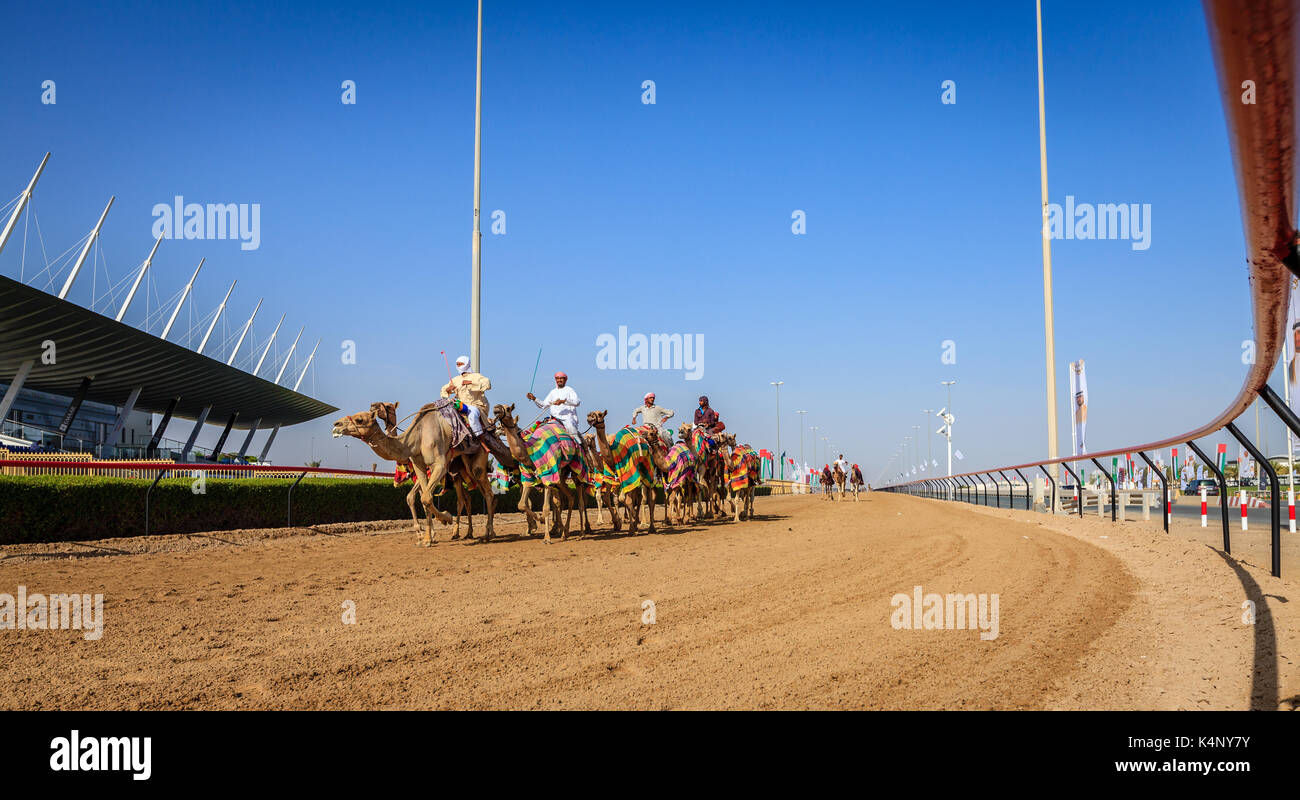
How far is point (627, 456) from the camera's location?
51.4 ft

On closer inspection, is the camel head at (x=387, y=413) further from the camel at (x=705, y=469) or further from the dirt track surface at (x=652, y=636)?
the camel at (x=705, y=469)

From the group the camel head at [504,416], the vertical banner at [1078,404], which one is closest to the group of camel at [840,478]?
the vertical banner at [1078,404]

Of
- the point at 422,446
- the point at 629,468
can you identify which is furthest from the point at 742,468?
the point at 422,446

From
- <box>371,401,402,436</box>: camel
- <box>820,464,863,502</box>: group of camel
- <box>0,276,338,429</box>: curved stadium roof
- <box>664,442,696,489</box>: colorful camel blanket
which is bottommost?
<box>820,464,863,502</box>: group of camel

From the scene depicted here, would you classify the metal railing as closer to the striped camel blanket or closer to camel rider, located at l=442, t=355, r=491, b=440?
camel rider, located at l=442, t=355, r=491, b=440

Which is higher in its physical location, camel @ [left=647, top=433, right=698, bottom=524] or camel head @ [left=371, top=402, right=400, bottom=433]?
camel head @ [left=371, top=402, right=400, bottom=433]

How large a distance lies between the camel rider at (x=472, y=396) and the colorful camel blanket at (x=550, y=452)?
80 centimetres

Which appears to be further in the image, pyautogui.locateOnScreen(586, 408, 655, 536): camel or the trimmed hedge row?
pyautogui.locateOnScreen(586, 408, 655, 536): camel

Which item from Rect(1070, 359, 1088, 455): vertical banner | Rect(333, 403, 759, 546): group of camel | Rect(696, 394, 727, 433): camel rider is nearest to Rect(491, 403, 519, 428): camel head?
Rect(333, 403, 759, 546): group of camel

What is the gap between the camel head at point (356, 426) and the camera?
38.5 ft

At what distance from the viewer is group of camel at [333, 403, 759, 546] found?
A: 12570mm

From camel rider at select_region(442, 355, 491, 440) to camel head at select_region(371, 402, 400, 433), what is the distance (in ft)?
3.30

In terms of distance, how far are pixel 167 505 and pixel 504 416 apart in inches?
226
